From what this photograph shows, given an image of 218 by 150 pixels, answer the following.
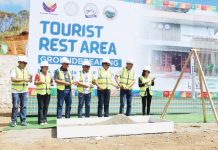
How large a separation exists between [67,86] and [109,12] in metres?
3.07

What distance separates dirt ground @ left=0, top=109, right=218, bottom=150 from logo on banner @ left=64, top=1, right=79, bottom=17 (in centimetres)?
403

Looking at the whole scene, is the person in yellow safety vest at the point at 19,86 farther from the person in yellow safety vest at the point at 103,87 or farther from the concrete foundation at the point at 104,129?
the person in yellow safety vest at the point at 103,87

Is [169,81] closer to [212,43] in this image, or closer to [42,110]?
[212,43]

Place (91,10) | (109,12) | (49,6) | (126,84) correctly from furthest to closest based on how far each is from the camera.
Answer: (109,12) < (91,10) < (49,6) < (126,84)

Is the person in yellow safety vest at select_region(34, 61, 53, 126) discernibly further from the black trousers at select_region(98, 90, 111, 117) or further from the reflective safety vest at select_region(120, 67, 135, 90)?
the reflective safety vest at select_region(120, 67, 135, 90)

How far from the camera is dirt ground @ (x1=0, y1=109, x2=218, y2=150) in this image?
695cm

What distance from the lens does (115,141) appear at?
7539mm

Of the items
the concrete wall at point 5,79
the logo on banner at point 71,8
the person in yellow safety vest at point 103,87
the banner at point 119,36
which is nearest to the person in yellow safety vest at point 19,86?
the banner at point 119,36

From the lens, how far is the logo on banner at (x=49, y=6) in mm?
11055

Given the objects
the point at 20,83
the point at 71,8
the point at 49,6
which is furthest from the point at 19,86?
the point at 71,8

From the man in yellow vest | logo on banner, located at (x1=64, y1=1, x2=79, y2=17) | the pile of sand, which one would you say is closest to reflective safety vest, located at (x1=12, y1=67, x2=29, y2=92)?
the man in yellow vest

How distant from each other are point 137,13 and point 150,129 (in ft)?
15.3

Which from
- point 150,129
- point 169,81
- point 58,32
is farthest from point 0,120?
point 169,81

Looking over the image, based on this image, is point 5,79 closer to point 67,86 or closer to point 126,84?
point 67,86
